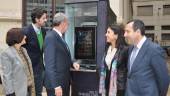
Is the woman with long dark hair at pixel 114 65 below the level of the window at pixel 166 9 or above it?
below

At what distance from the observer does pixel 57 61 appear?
598cm

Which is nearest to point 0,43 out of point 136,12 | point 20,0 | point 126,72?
point 20,0

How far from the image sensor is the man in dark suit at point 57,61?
19.3 ft

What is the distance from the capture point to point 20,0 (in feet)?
38.4

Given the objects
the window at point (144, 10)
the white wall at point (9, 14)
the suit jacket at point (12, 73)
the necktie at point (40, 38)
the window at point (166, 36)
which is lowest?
the window at point (166, 36)

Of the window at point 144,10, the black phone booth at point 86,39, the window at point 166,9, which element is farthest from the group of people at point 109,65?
the window at point 166,9

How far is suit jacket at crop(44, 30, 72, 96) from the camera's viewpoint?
5.89 meters

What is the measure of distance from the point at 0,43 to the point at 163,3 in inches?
2257

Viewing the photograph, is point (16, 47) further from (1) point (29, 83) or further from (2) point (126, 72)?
(2) point (126, 72)

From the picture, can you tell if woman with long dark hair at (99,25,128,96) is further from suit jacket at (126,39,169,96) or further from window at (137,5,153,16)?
window at (137,5,153,16)

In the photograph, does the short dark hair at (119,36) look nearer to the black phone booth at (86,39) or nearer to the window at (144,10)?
the black phone booth at (86,39)

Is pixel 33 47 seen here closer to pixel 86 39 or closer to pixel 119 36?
pixel 86 39

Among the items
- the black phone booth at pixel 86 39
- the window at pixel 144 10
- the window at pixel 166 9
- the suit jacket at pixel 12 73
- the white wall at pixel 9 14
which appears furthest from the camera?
the window at pixel 144 10

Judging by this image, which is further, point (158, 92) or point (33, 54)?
point (33, 54)
